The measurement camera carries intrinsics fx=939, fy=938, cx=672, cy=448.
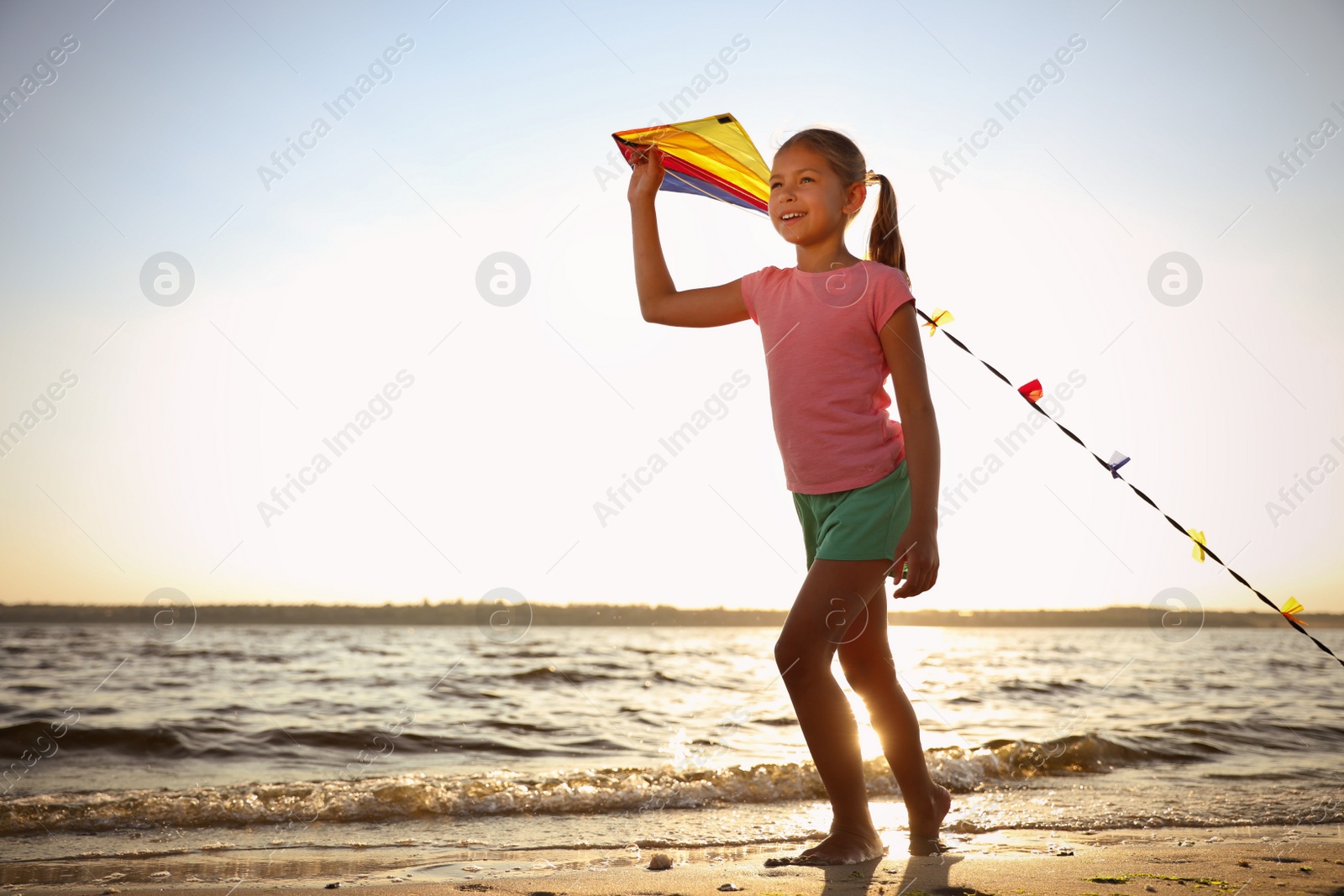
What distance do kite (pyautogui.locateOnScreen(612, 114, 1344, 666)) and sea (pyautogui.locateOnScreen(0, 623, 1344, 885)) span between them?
1.64 meters

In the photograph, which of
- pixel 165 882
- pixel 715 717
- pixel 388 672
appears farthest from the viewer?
pixel 388 672

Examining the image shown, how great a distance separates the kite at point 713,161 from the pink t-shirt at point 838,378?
1.91 feet

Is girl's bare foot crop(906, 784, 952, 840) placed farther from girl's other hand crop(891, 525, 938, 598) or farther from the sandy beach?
girl's other hand crop(891, 525, 938, 598)

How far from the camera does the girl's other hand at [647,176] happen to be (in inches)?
111

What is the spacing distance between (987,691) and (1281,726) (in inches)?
127

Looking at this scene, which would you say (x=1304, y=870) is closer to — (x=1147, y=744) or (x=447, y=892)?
(x=447, y=892)

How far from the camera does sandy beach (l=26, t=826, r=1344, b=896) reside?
2.40m

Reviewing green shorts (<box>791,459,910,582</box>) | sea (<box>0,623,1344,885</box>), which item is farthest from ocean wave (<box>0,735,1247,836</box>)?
green shorts (<box>791,459,910,582</box>)

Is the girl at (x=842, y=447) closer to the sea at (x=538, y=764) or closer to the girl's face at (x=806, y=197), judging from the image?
the girl's face at (x=806, y=197)

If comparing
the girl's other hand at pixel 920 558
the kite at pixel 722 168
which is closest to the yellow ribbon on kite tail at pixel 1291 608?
the kite at pixel 722 168

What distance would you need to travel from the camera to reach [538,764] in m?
6.11

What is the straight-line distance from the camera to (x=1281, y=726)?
8.37 meters

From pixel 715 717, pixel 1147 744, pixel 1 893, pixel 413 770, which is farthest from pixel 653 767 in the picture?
pixel 1147 744

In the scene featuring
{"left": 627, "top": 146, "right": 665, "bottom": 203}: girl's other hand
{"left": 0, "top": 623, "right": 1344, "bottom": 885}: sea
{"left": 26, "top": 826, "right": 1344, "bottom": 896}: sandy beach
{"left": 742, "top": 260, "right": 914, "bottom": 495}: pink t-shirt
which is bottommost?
{"left": 0, "top": 623, "right": 1344, "bottom": 885}: sea
